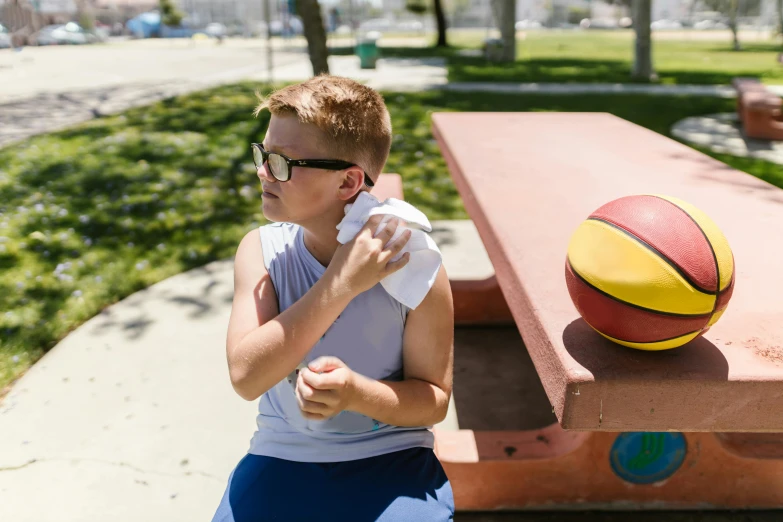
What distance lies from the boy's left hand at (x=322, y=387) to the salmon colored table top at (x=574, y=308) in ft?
1.72

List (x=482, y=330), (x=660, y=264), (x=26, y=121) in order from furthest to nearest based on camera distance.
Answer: (x=26, y=121) < (x=482, y=330) < (x=660, y=264)

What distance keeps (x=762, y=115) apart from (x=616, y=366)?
865 cm

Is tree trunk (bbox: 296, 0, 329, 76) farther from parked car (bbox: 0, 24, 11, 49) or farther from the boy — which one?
parked car (bbox: 0, 24, 11, 49)

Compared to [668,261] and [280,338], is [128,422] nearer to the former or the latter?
[280,338]

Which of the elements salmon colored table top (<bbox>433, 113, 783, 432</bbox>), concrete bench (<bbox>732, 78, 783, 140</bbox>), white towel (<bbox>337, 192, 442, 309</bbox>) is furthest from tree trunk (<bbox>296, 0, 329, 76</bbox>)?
white towel (<bbox>337, 192, 442, 309</bbox>)

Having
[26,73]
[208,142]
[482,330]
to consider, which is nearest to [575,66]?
[208,142]

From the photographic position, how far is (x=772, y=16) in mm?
69812

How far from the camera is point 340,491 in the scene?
1734 millimetres

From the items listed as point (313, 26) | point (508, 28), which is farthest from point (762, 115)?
point (508, 28)

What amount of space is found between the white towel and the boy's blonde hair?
15 cm

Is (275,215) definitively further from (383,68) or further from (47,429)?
(383,68)

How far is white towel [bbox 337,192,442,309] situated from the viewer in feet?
5.19

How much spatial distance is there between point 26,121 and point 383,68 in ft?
34.8

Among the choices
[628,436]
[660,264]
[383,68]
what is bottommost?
[628,436]
